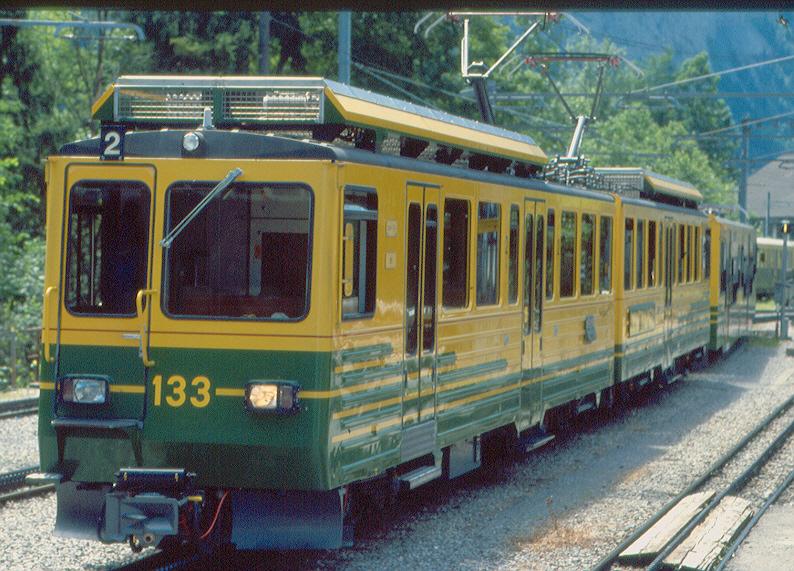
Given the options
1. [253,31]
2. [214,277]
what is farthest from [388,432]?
[253,31]

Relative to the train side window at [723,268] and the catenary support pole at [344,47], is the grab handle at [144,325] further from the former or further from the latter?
the train side window at [723,268]

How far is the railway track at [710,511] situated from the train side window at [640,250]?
2.10 meters

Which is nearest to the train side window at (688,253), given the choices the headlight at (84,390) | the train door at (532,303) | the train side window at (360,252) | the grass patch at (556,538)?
the train door at (532,303)

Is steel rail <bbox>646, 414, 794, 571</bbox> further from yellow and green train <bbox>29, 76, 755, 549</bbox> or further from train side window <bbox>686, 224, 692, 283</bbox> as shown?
train side window <bbox>686, 224, 692, 283</bbox>

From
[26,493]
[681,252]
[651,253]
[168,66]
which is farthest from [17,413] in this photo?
[168,66]

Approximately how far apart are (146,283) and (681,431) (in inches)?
374

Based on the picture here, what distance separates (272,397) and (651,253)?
10.5 metres

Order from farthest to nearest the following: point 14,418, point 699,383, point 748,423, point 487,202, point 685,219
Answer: point 699,383
point 685,219
point 748,423
point 14,418
point 487,202

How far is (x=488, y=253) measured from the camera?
34.3ft

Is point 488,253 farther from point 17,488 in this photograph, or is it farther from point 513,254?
point 17,488

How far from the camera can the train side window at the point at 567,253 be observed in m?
13.0

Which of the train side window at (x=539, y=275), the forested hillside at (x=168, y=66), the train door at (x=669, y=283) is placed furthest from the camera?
the forested hillside at (x=168, y=66)

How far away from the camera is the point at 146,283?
798 cm

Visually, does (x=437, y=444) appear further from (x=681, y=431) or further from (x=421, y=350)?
(x=681, y=431)
